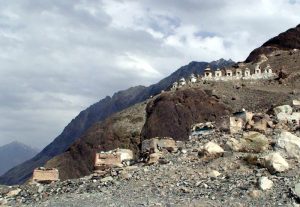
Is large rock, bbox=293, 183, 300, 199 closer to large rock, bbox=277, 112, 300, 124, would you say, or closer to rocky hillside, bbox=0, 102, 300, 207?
rocky hillside, bbox=0, 102, 300, 207

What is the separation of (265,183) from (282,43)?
272 ft

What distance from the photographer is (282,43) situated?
314ft

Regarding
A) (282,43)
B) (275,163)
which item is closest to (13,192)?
(275,163)

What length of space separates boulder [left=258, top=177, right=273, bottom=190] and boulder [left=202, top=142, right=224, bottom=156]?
11.5 ft

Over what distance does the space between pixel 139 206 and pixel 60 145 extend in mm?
154933

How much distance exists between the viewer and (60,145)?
550 ft

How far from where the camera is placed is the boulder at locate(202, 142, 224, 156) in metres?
19.9

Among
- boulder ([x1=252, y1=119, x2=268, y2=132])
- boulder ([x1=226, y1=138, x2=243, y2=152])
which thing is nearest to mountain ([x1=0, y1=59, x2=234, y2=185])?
boulder ([x1=252, y1=119, x2=268, y2=132])

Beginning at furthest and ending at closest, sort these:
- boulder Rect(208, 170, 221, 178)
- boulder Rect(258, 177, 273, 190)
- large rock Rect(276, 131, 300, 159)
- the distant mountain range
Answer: the distant mountain range → large rock Rect(276, 131, 300, 159) → boulder Rect(208, 170, 221, 178) → boulder Rect(258, 177, 273, 190)

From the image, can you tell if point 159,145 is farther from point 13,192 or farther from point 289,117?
point 13,192

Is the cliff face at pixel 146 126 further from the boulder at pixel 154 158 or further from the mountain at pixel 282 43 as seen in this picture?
the boulder at pixel 154 158

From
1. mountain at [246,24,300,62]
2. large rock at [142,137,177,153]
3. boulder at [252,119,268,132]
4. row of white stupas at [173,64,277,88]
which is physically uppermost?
mountain at [246,24,300,62]

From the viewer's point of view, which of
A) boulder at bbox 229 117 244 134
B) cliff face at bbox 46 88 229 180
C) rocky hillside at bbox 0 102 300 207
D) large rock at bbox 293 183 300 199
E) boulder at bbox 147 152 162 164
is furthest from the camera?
cliff face at bbox 46 88 229 180

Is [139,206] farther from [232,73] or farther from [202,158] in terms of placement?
[232,73]
